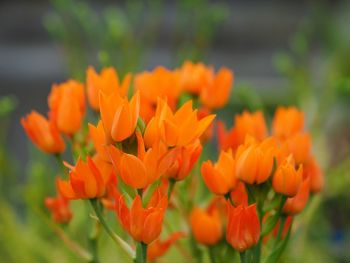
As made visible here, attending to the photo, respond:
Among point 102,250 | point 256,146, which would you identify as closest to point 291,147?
point 256,146

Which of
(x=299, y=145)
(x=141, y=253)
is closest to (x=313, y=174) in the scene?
(x=299, y=145)

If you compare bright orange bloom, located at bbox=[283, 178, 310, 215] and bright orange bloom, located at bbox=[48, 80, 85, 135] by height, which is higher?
bright orange bloom, located at bbox=[48, 80, 85, 135]

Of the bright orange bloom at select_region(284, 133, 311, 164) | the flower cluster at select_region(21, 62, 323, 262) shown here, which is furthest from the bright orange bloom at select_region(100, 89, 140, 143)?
the bright orange bloom at select_region(284, 133, 311, 164)

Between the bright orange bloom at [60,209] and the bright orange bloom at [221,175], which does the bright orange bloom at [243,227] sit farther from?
the bright orange bloom at [60,209]

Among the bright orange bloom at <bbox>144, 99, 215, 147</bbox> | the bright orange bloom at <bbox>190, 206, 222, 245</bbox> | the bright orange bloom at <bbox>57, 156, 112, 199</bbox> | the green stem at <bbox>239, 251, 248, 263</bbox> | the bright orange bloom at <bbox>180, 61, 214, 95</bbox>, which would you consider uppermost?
the bright orange bloom at <bbox>144, 99, 215, 147</bbox>

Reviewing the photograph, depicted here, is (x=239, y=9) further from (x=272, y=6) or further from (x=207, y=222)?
(x=207, y=222)

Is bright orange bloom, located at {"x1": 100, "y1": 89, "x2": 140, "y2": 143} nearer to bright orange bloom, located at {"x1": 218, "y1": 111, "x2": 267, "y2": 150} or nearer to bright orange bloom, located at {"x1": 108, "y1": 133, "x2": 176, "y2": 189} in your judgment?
bright orange bloom, located at {"x1": 108, "y1": 133, "x2": 176, "y2": 189}

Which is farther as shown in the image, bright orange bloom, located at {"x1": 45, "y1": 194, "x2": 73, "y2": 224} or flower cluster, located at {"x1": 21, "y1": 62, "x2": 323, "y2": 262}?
bright orange bloom, located at {"x1": 45, "y1": 194, "x2": 73, "y2": 224}
